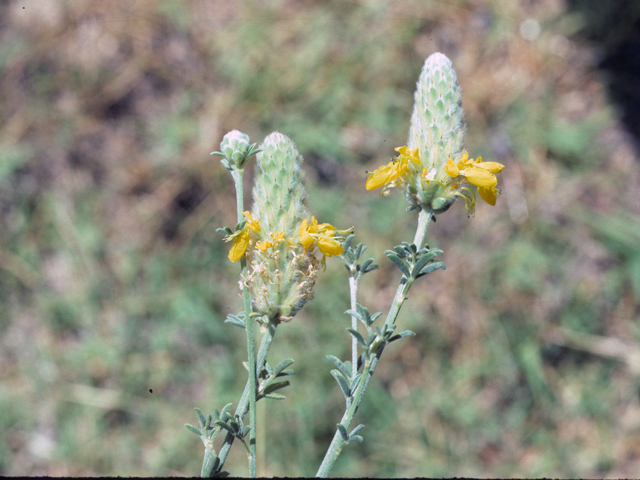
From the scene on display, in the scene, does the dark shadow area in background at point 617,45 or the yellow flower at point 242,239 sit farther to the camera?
the dark shadow area in background at point 617,45

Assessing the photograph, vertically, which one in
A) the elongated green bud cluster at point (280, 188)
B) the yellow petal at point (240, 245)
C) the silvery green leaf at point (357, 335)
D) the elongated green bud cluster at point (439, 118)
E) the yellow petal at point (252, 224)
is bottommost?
the silvery green leaf at point (357, 335)

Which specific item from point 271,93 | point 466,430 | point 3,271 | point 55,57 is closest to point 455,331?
point 466,430

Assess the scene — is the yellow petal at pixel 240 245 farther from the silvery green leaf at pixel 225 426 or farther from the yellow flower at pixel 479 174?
the yellow flower at pixel 479 174

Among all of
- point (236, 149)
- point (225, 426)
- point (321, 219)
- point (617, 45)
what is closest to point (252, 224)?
point (236, 149)

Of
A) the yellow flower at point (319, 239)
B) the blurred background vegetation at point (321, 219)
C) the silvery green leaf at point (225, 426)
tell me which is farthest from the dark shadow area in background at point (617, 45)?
the silvery green leaf at point (225, 426)

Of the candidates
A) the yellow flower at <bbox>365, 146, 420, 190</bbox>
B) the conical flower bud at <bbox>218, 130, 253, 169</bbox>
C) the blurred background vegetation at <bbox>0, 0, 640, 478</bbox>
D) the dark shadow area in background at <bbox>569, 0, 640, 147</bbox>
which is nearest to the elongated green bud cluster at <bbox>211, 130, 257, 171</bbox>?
the conical flower bud at <bbox>218, 130, 253, 169</bbox>

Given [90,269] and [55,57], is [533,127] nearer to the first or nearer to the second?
[90,269]

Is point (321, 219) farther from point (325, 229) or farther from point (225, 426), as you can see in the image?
point (225, 426)
